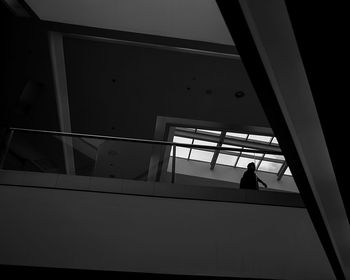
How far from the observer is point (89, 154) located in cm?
734

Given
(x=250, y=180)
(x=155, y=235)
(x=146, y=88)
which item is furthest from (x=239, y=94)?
(x=155, y=235)

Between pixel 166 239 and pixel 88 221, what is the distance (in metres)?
1.36

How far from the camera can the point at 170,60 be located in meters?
11.2

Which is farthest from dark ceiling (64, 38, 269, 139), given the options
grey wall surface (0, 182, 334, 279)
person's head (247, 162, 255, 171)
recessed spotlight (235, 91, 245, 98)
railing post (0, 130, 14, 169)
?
grey wall surface (0, 182, 334, 279)

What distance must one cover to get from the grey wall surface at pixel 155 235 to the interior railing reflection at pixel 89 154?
64cm

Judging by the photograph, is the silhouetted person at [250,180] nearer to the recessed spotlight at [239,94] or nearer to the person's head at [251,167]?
the person's head at [251,167]

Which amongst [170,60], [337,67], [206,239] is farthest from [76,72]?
[337,67]

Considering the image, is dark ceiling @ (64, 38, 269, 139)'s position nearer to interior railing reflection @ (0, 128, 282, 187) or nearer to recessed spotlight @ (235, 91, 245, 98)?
recessed spotlight @ (235, 91, 245, 98)

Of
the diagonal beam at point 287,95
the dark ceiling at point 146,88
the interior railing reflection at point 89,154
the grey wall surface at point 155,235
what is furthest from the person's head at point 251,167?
the diagonal beam at point 287,95

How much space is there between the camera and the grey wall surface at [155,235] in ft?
18.6

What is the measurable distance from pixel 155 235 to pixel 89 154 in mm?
2297

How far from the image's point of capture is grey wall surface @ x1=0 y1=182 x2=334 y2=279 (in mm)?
5668

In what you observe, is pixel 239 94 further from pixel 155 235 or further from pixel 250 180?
pixel 155 235

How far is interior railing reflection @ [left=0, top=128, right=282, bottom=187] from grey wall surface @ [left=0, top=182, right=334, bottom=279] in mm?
642
